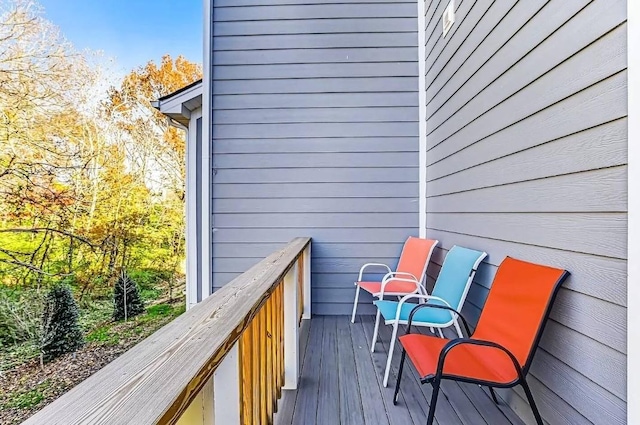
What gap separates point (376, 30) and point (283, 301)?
3.09 m

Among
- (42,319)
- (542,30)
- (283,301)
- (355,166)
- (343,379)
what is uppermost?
(542,30)

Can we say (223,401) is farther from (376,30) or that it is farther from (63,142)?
(63,142)

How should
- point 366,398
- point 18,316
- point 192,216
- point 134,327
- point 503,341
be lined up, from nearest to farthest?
point 503,341
point 366,398
point 192,216
point 18,316
point 134,327

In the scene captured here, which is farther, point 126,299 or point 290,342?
point 126,299

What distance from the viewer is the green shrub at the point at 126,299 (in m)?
6.77

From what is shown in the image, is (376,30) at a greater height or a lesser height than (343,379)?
greater

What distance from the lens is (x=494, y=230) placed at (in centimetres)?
221

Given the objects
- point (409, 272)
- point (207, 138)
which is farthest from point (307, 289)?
point (207, 138)

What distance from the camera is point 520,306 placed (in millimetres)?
1684

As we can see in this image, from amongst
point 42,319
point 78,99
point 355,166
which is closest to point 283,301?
point 355,166

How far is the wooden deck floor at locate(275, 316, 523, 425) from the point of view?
187 cm
